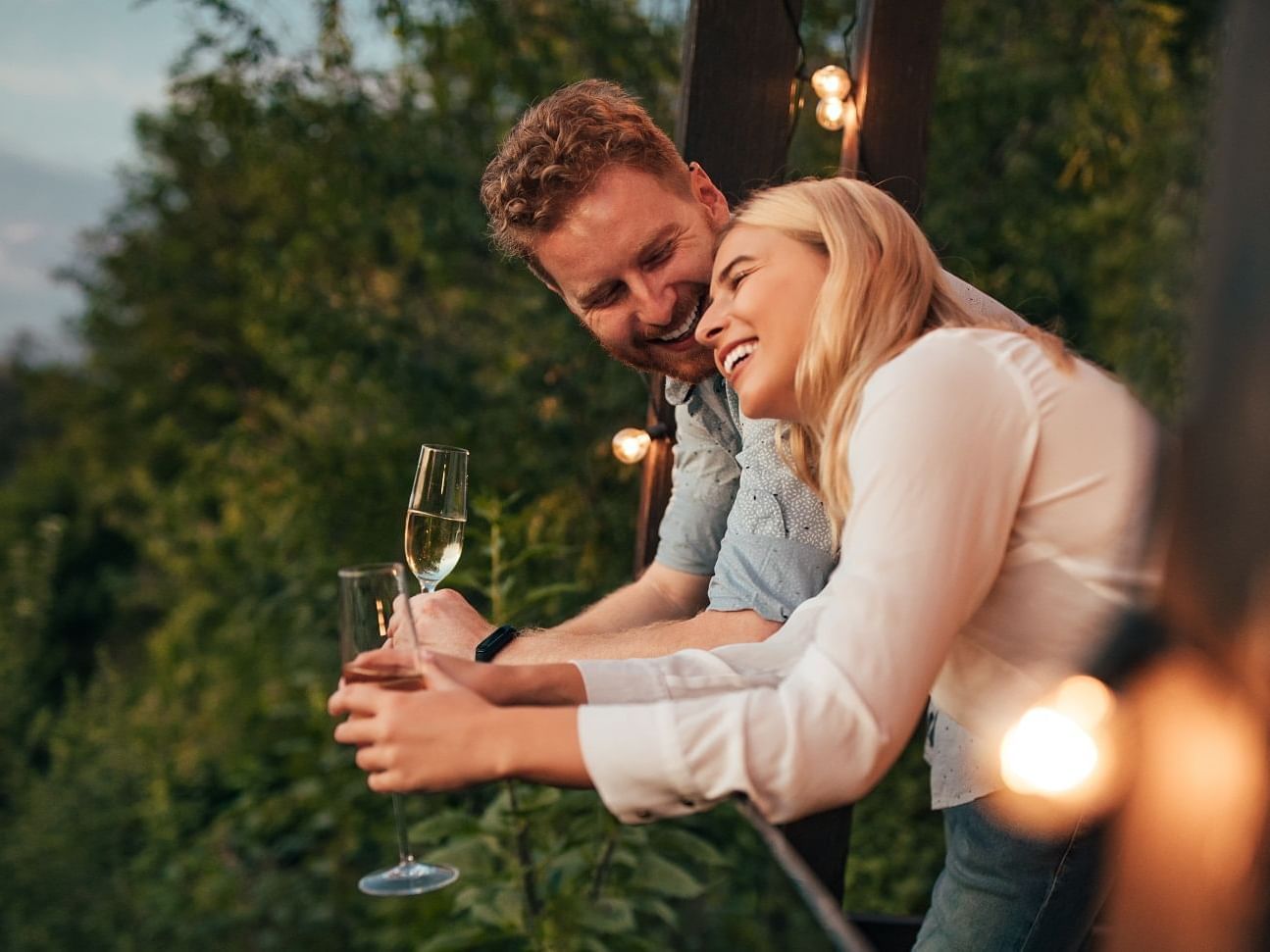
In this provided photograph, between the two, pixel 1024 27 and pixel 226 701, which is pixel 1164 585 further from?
pixel 226 701

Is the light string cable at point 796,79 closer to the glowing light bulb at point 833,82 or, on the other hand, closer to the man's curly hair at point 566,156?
the glowing light bulb at point 833,82

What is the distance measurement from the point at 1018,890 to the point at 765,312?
728 millimetres

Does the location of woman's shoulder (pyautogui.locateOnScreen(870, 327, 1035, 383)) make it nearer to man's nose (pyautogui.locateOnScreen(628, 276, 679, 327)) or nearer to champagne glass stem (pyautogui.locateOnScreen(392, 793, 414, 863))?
champagne glass stem (pyautogui.locateOnScreen(392, 793, 414, 863))

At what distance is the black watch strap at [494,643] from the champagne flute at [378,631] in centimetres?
37

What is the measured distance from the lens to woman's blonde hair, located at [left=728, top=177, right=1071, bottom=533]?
55.2 inches

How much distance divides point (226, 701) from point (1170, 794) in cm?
762

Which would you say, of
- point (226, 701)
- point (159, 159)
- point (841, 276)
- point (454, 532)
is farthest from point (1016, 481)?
point (159, 159)

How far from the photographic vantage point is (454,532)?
2.06 m

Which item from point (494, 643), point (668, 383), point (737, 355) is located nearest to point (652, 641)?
point (494, 643)

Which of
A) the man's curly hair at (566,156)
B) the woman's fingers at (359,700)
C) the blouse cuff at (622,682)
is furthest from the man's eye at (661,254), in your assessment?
the woman's fingers at (359,700)

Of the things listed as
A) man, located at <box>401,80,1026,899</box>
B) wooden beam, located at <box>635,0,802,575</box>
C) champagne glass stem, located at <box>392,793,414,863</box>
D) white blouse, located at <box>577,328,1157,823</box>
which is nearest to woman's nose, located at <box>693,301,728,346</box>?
man, located at <box>401,80,1026,899</box>

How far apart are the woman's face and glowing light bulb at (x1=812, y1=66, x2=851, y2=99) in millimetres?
1022

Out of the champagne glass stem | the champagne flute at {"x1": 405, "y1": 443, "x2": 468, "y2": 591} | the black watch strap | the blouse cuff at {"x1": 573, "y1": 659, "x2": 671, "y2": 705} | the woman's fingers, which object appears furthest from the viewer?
the champagne flute at {"x1": 405, "y1": 443, "x2": 468, "y2": 591}

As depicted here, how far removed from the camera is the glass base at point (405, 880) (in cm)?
154
